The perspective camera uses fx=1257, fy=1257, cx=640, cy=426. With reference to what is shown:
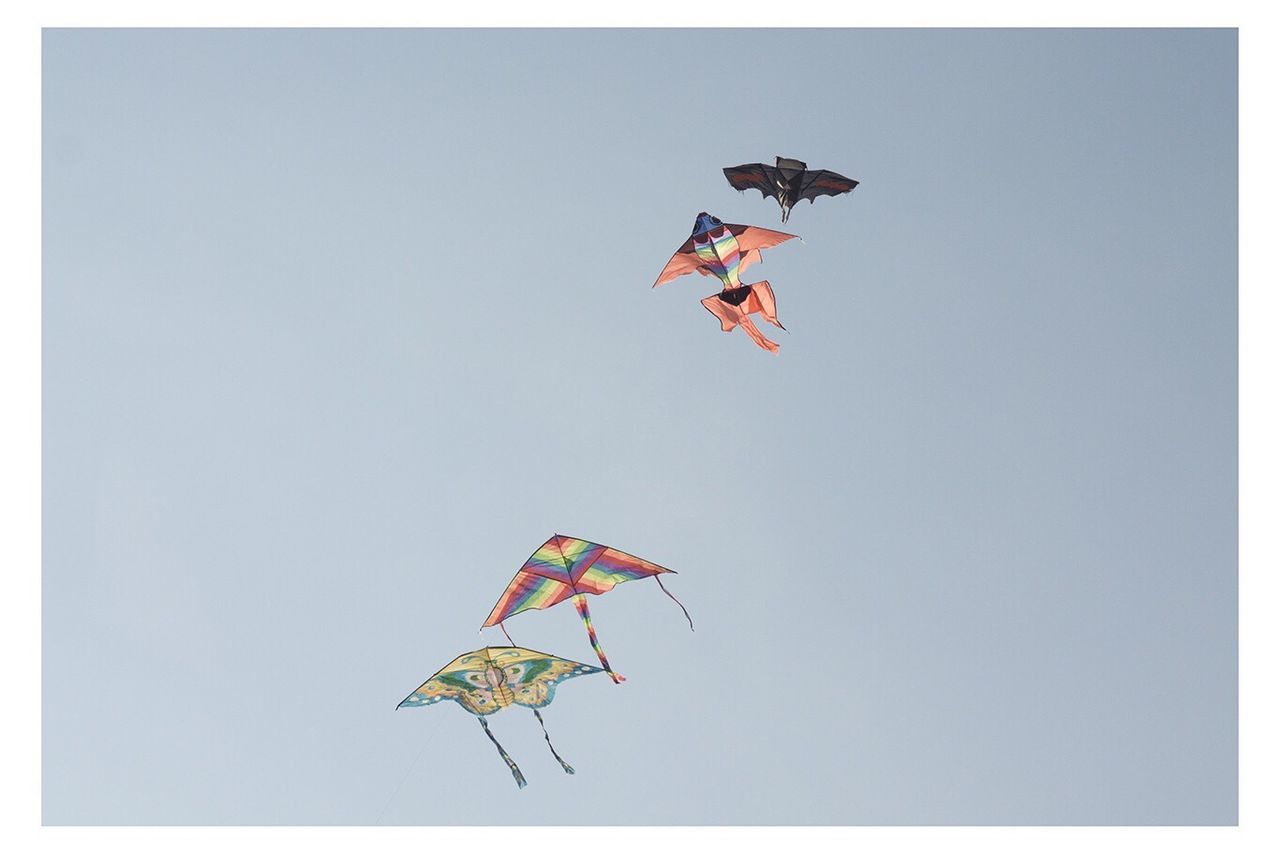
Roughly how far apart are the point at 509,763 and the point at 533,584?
1491mm

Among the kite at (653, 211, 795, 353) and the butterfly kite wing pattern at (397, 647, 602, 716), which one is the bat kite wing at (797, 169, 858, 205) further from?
the butterfly kite wing pattern at (397, 647, 602, 716)

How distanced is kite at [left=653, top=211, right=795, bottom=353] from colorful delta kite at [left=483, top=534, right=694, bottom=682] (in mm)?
2101

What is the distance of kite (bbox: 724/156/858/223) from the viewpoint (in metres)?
9.99

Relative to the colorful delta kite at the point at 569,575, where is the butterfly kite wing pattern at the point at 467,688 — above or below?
below

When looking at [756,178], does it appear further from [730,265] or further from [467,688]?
[467,688]

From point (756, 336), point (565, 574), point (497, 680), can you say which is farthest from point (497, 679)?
point (756, 336)

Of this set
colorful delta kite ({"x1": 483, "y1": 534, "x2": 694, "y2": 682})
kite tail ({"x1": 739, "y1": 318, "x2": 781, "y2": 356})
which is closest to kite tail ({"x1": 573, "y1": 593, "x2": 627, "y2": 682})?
colorful delta kite ({"x1": 483, "y1": 534, "x2": 694, "y2": 682})

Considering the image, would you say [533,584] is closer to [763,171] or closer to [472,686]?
[472,686]

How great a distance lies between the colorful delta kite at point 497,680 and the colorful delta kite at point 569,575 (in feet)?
1.36

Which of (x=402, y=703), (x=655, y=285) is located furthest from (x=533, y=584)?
(x=655, y=285)

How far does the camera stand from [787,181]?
1008 cm

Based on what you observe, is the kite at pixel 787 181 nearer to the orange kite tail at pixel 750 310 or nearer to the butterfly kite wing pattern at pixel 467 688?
the orange kite tail at pixel 750 310

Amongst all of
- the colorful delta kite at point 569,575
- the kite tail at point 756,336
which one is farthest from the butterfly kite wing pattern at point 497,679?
the kite tail at point 756,336

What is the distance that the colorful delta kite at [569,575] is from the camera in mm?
9836
